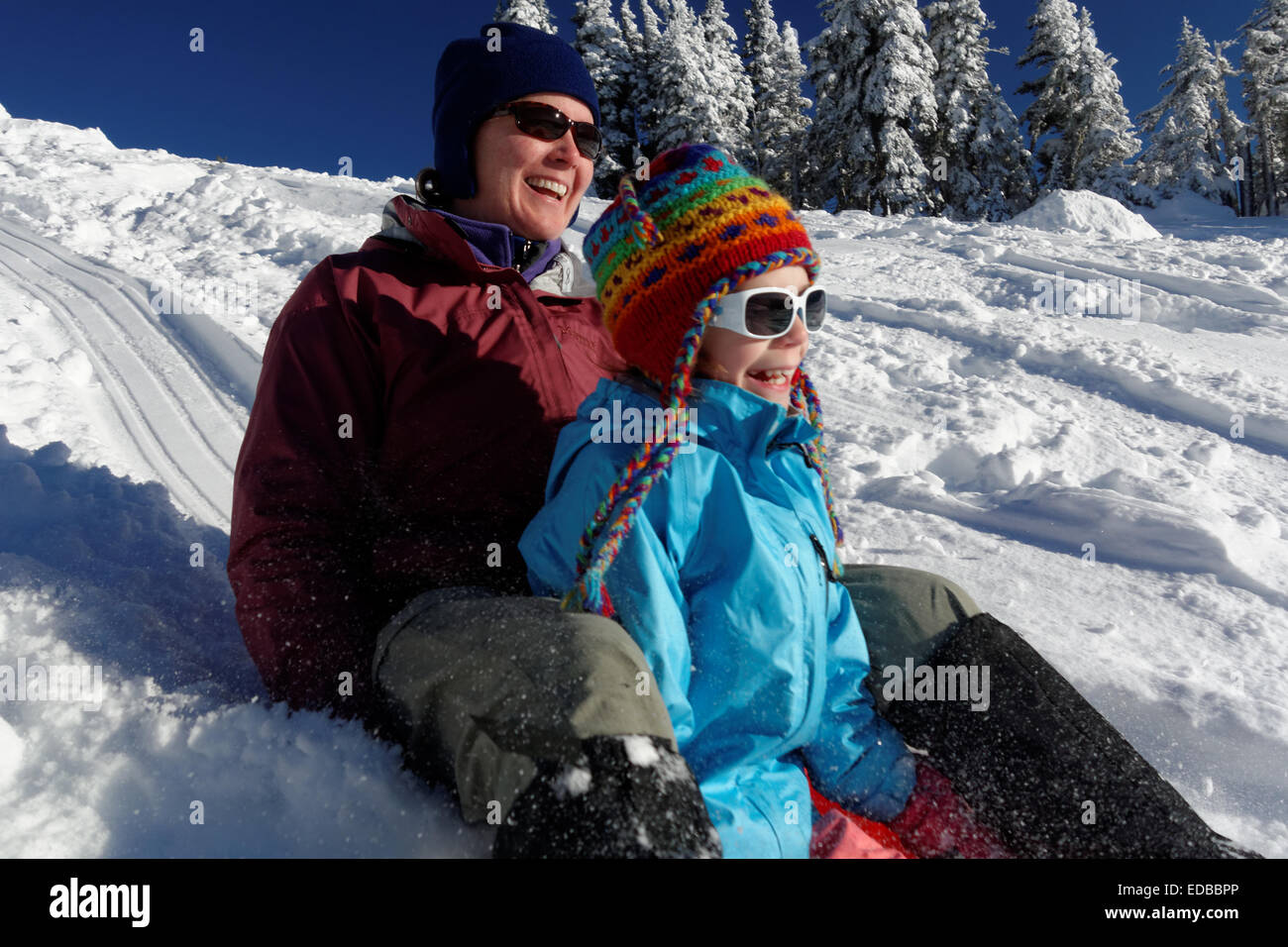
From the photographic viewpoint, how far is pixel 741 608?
1589mm

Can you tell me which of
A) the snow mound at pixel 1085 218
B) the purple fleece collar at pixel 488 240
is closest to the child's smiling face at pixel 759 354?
the purple fleece collar at pixel 488 240

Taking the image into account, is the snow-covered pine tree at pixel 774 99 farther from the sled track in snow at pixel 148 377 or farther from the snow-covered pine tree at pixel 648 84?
the sled track in snow at pixel 148 377

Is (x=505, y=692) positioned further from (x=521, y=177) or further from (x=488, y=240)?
(x=521, y=177)

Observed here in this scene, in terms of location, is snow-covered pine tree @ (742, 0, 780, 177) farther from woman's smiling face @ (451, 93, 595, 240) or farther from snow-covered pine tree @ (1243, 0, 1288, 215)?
woman's smiling face @ (451, 93, 595, 240)

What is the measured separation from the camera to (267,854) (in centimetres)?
137

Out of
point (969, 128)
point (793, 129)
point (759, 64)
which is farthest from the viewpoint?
point (759, 64)

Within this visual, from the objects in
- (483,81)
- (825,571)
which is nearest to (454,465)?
(825,571)

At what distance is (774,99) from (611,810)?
3376 cm

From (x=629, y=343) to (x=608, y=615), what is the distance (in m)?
0.77

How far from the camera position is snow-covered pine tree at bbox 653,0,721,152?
23.9 metres
